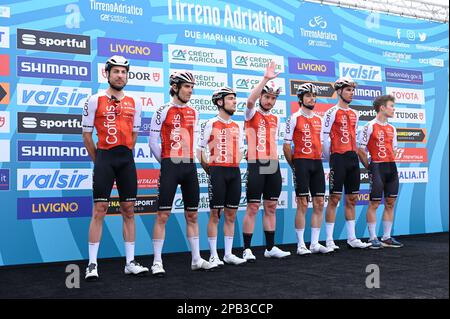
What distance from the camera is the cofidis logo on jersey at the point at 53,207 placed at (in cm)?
478

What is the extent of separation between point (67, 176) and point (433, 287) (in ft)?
11.5

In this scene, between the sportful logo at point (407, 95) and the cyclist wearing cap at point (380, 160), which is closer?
the cyclist wearing cap at point (380, 160)

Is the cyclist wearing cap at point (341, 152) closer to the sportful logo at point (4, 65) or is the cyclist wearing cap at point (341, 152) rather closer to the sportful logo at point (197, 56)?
the sportful logo at point (197, 56)

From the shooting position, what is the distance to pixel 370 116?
22.5 feet

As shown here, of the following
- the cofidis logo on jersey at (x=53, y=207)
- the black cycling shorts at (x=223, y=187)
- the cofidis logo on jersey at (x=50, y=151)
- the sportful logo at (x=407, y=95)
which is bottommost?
the cofidis logo on jersey at (x=53, y=207)

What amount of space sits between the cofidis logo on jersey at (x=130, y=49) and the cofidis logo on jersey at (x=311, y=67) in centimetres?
182

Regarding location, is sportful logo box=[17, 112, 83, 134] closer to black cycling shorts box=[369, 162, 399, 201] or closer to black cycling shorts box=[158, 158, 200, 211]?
black cycling shorts box=[158, 158, 200, 211]

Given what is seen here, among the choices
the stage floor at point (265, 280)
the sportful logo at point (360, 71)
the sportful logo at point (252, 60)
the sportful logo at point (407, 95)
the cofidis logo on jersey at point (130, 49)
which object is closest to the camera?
the stage floor at point (265, 280)

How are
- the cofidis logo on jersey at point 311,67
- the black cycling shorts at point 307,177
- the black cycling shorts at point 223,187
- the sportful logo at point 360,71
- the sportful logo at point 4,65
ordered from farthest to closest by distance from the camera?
A: 1. the sportful logo at point 360,71
2. the cofidis logo on jersey at point 311,67
3. the black cycling shorts at point 307,177
4. the sportful logo at point 4,65
5. the black cycling shorts at point 223,187

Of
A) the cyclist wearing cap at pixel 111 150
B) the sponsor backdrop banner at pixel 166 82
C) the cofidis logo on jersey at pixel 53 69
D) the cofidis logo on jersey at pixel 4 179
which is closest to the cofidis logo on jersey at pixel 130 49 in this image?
the sponsor backdrop banner at pixel 166 82

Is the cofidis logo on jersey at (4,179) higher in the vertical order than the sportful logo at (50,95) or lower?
lower
